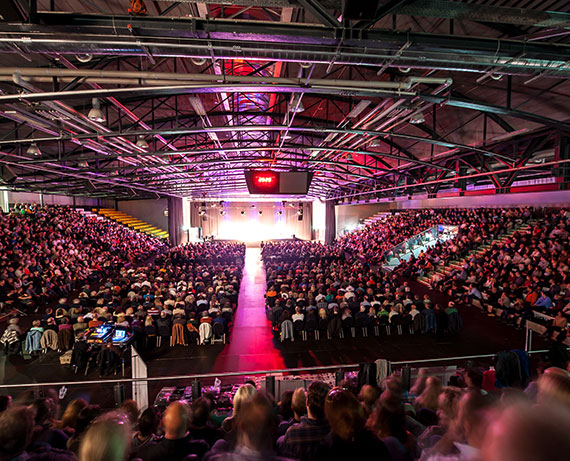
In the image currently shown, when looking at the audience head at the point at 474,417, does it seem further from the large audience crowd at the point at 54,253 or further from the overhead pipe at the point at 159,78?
the large audience crowd at the point at 54,253

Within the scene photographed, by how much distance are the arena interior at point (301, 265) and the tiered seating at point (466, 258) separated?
0.55 ft

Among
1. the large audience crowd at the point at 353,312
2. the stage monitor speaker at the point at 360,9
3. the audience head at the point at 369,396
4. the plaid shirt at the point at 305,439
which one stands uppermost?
the stage monitor speaker at the point at 360,9

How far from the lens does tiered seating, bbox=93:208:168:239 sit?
2728 centimetres

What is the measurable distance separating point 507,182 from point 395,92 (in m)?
6.23

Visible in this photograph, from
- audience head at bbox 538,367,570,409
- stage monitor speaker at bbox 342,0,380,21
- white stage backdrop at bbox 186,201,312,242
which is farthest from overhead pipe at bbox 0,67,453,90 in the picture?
white stage backdrop at bbox 186,201,312,242

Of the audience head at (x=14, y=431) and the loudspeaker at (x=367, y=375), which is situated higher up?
the audience head at (x=14, y=431)

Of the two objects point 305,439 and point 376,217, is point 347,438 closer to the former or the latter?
point 305,439

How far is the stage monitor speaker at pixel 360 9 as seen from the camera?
2.39 m

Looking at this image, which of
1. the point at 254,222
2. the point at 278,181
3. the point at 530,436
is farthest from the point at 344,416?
the point at 254,222

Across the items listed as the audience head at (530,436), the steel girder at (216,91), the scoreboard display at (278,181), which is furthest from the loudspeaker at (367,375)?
the scoreboard display at (278,181)

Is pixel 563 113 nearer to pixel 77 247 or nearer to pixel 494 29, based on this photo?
pixel 494 29

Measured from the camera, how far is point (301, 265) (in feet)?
46.4

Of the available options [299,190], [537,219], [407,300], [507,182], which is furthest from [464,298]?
[299,190]

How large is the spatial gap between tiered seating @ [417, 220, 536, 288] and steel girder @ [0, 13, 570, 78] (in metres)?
11.3
